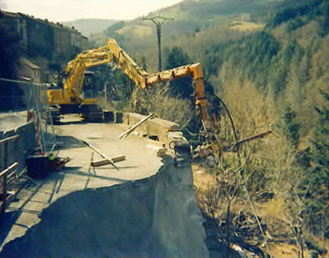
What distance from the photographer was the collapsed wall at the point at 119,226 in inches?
231

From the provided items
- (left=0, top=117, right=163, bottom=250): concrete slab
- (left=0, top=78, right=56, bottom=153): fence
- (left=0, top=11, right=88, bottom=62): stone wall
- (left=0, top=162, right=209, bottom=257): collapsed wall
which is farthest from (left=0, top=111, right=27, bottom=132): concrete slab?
(left=0, top=11, right=88, bottom=62): stone wall

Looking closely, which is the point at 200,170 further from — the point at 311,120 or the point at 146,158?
the point at 311,120

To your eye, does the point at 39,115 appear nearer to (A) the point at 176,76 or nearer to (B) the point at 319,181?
(A) the point at 176,76

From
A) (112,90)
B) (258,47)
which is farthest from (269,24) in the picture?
(112,90)

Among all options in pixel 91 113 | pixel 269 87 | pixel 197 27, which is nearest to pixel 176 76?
pixel 91 113

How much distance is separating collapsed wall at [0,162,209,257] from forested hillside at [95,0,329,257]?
440 centimetres

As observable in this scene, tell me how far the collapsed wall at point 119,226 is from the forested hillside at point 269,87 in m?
4.40

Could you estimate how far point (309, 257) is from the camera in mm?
14383

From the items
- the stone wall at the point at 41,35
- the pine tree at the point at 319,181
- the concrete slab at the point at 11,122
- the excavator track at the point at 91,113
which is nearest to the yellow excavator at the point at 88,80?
the excavator track at the point at 91,113

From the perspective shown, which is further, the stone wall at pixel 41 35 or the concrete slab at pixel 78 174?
the stone wall at pixel 41 35

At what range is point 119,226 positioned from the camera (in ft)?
22.6

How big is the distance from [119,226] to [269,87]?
117ft

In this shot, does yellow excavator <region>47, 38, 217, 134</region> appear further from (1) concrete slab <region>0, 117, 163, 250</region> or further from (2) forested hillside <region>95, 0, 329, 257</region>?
(2) forested hillside <region>95, 0, 329, 257</region>

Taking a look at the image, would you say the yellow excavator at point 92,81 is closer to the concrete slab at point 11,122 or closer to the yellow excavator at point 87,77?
the yellow excavator at point 87,77
